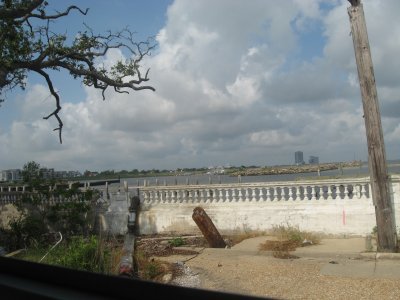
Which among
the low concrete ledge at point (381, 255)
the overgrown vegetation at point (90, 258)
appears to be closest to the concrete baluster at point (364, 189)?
the low concrete ledge at point (381, 255)

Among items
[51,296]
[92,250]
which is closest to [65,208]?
[92,250]

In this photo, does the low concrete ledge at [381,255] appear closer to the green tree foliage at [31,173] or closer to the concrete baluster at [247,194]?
the concrete baluster at [247,194]

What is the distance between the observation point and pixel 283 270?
8.24 meters

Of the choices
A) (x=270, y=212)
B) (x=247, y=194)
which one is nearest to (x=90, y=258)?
(x=270, y=212)

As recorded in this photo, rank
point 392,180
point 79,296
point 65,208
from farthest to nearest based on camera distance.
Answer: point 65,208 → point 392,180 → point 79,296

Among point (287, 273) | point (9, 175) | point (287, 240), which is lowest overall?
point (287, 273)

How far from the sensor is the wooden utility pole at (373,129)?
9.20m

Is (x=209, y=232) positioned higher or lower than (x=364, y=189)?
lower

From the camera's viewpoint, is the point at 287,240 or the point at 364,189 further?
the point at 364,189

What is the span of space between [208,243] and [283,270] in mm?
3481

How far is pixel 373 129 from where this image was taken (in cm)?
921

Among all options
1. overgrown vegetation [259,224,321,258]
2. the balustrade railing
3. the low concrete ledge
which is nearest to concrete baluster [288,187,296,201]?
the balustrade railing

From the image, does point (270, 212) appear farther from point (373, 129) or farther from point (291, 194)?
point (373, 129)

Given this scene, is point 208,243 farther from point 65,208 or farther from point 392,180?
point 65,208
